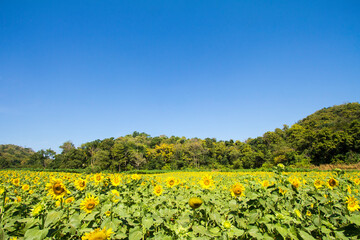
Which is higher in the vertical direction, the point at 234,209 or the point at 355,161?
the point at 234,209

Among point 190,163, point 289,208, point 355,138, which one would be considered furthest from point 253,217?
point 190,163

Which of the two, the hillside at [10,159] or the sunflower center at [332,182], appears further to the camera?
the hillside at [10,159]

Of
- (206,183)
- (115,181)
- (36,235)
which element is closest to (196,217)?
(206,183)

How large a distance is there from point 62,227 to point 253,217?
5.63 feet

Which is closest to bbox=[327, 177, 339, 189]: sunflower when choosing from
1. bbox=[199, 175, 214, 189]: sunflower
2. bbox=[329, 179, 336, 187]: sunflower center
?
bbox=[329, 179, 336, 187]: sunflower center

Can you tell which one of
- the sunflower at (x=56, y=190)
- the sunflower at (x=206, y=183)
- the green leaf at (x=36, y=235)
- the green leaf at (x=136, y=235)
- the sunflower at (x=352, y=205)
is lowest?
the sunflower at (x=352, y=205)

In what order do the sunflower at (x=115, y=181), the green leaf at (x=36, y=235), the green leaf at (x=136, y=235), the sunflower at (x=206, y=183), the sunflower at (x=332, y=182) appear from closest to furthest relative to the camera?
the green leaf at (x=36, y=235) → the green leaf at (x=136, y=235) → the sunflower at (x=332, y=182) → the sunflower at (x=206, y=183) → the sunflower at (x=115, y=181)

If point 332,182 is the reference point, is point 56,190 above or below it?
above

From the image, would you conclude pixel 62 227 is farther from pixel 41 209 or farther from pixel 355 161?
pixel 355 161

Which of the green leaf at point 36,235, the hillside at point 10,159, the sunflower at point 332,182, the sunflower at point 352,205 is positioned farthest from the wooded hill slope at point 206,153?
the green leaf at point 36,235

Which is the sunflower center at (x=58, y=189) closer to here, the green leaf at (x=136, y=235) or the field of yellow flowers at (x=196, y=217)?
the field of yellow flowers at (x=196, y=217)

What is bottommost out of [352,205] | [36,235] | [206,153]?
[352,205]

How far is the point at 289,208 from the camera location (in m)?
2.03

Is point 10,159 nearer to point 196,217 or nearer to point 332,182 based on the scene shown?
point 196,217
